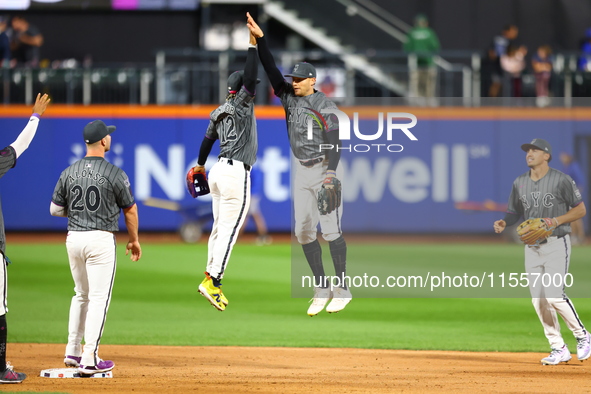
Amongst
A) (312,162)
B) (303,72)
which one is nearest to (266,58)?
(303,72)

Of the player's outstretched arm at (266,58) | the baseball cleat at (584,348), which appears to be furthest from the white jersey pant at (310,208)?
the baseball cleat at (584,348)

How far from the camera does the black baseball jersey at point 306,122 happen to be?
6.91 m

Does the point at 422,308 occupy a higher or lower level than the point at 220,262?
lower

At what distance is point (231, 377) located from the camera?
8.72 m

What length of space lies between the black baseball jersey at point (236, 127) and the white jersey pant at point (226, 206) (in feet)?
0.29

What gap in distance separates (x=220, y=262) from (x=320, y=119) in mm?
1362

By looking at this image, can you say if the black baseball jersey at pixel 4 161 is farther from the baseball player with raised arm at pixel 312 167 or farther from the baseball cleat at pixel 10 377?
the baseball player with raised arm at pixel 312 167

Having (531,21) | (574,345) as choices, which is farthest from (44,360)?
(531,21)

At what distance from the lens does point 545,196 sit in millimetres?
8609

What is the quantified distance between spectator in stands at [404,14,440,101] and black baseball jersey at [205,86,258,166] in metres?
13.1

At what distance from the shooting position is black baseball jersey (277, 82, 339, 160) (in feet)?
22.7

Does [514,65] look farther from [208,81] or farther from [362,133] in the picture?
[362,133]

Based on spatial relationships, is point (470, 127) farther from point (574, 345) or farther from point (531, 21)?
point (574, 345)

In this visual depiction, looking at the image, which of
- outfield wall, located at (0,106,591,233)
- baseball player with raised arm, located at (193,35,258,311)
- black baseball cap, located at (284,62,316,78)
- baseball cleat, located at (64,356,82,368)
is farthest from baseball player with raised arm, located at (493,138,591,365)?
outfield wall, located at (0,106,591,233)
